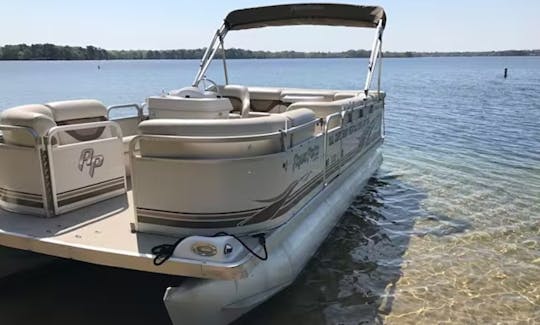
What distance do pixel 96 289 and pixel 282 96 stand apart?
404 cm

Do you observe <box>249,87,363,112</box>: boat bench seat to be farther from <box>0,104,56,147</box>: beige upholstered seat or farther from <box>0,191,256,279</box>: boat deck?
<box>0,104,56,147</box>: beige upholstered seat

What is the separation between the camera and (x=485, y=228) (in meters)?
5.81

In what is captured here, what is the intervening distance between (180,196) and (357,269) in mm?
2182

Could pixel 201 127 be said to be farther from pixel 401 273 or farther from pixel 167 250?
pixel 401 273

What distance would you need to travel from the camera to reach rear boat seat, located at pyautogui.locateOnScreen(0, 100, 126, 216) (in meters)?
3.61

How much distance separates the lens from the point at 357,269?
468cm

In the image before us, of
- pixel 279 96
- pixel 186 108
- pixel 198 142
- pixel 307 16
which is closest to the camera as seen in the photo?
pixel 198 142

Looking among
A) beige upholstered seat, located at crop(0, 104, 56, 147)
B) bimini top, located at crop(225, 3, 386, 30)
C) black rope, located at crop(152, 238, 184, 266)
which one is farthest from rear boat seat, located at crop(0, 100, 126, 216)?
bimini top, located at crop(225, 3, 386, 30)

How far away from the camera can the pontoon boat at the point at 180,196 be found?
3.05m

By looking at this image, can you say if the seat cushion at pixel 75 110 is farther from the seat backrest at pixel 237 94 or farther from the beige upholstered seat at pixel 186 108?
the seat backrest at pixel 237 94

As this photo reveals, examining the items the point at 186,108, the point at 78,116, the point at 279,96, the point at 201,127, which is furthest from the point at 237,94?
the point at 201,127

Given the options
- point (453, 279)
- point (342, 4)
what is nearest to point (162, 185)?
point (453, 279)

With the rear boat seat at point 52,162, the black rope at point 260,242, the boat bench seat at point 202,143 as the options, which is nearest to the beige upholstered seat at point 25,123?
the rear boat seat at point 52,162

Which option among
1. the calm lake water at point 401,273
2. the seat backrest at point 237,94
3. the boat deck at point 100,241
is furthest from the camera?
the seat backrest at point 237,94
